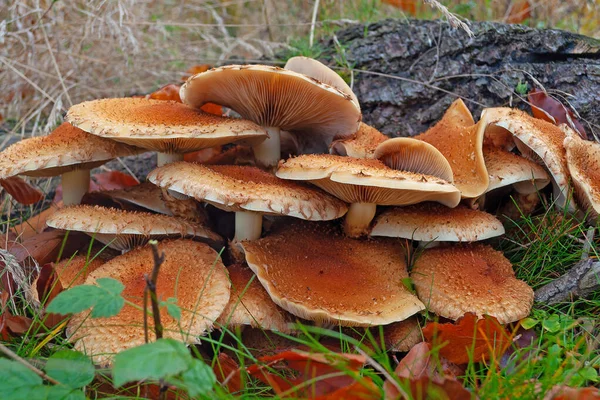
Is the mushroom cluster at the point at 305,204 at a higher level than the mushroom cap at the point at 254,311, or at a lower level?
higher

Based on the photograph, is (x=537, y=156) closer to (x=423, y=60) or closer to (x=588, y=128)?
(x=588, y=128)

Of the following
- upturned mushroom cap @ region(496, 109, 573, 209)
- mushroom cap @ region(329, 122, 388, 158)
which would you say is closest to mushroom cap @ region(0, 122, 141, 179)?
mushroom cap @ region(329, 122, 388, 158)

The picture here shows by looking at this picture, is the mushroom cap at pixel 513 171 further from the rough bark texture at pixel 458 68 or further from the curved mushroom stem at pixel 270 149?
the curved mushroom stem at pixel 270 149

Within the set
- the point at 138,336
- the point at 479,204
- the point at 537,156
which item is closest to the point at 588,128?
the point at 537,156

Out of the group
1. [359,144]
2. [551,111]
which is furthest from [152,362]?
[551,111]

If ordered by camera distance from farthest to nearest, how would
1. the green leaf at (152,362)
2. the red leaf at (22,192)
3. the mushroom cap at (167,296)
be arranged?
1. the red leaf at (22,192)
2. the mushroom cap at (167,296)
3. the green leaf at (152,362)

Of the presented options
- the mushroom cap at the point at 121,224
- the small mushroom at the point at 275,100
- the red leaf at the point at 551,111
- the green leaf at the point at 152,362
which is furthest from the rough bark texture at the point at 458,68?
the green leaf at the point at 152,362

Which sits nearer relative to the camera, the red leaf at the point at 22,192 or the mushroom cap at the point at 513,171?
the mushroom cap at the point at 513,171
